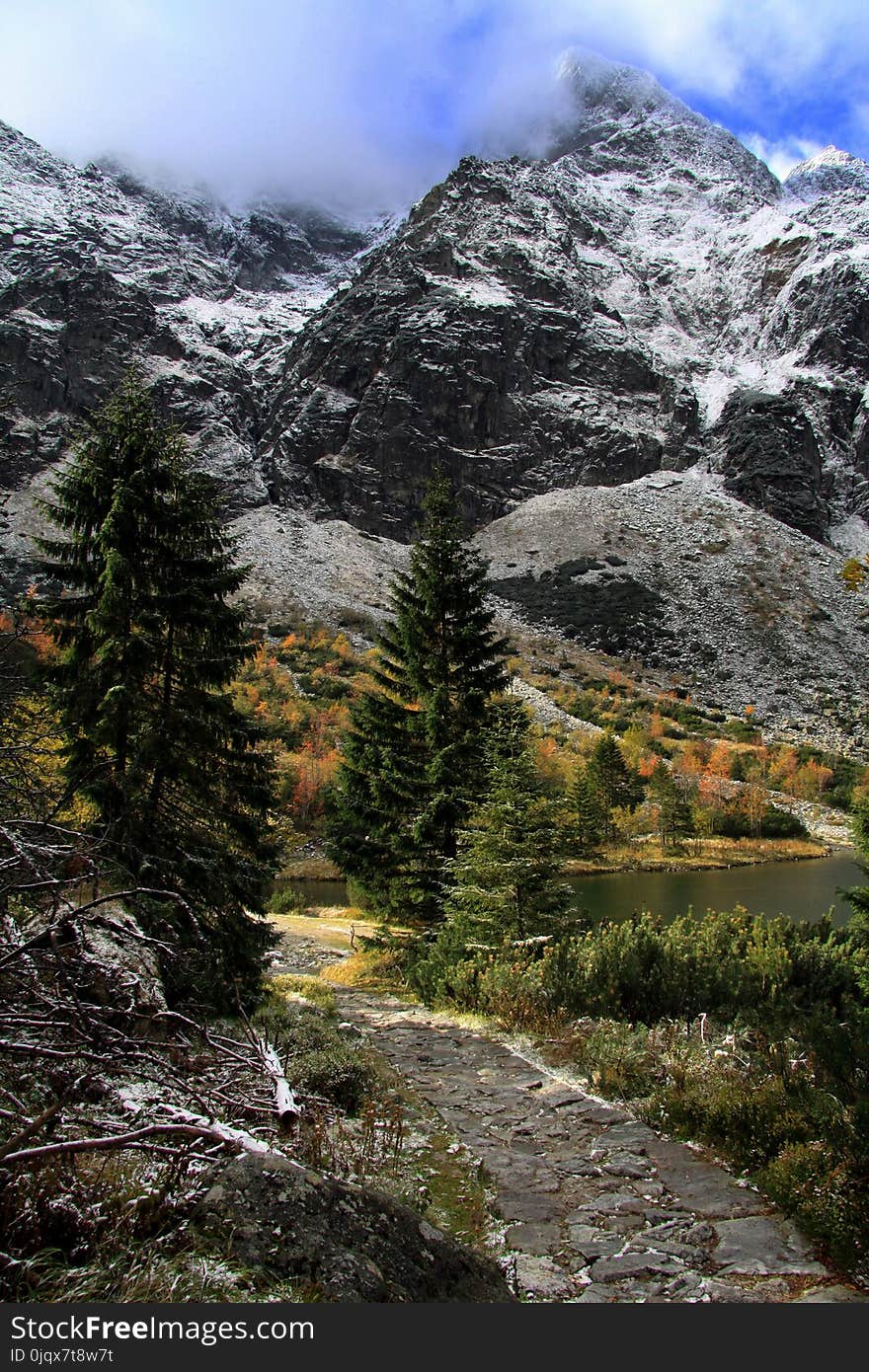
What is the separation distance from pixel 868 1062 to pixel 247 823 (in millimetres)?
8259

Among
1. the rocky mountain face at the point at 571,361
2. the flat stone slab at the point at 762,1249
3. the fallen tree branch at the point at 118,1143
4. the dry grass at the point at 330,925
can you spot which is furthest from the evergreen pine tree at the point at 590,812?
the rocky mountain face at the point at 571,361

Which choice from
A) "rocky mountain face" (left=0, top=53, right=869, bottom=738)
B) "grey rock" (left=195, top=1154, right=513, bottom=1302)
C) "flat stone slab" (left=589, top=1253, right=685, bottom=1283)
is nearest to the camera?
"grey rock" (left=195, top=1154, right=513, bottom=1302)

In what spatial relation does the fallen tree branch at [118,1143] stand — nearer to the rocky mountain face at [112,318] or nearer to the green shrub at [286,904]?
the green shrub at [286,904]

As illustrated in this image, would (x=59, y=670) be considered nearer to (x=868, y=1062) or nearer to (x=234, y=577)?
(x=234, y=577)

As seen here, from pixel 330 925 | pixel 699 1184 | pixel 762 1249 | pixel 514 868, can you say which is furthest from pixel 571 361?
pixel 762 1249

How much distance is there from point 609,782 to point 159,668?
4893cm

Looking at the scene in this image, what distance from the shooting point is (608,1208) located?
13.4 feet

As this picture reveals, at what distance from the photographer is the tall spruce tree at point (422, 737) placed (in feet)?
48.2

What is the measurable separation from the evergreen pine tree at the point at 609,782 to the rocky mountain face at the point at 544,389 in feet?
120

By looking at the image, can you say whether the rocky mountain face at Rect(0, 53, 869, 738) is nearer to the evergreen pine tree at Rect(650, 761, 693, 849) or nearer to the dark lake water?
the evergreen pine tree at Rect(650, 761, 693, 849)

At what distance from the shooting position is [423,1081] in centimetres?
661

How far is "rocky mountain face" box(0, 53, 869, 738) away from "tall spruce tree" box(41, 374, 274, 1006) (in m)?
80.7

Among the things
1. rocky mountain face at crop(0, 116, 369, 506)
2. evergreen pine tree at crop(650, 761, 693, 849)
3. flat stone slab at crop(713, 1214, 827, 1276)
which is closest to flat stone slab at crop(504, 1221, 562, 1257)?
flat stone slab at crop(713, 1214, 827, 1276)

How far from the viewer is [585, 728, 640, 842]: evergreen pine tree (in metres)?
53.8
